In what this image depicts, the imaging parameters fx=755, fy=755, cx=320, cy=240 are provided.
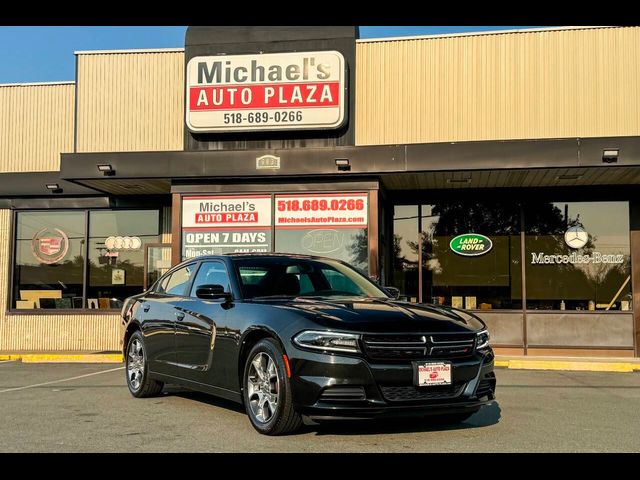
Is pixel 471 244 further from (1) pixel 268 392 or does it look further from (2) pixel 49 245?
(1) pixel 268 392

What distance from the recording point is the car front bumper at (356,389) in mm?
5578

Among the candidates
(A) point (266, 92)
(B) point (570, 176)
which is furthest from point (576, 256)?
(A) point (266, 92)

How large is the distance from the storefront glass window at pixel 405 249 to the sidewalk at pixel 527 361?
9.14 feet

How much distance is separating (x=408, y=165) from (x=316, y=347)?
8.97 metres

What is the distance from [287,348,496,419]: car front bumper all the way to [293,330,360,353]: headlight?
6 cm

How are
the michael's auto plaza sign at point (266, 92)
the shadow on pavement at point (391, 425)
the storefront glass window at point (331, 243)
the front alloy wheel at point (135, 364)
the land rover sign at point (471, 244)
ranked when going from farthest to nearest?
the land rover sign at point (471, 244)
the michael's auto plaza sign at point (266, 92)
the storefront glass window at point (331, 243)
the front alloy wheel at point (135, 364)
the shadow on pavement at point (391, 425)

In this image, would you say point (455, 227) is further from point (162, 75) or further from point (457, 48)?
point (162, 75)

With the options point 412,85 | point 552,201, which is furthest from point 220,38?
point 552,201

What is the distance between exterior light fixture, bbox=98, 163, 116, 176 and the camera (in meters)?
15.1

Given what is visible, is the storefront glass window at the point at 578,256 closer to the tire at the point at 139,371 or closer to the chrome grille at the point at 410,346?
the tire at the point at 139,371

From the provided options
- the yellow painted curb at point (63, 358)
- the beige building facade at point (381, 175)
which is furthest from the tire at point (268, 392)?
the yellow painted curb at point (63, 358)

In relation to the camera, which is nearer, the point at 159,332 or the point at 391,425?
the point at 391,425

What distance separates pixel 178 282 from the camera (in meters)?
8.27

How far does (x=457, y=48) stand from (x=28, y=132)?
31.9ft
